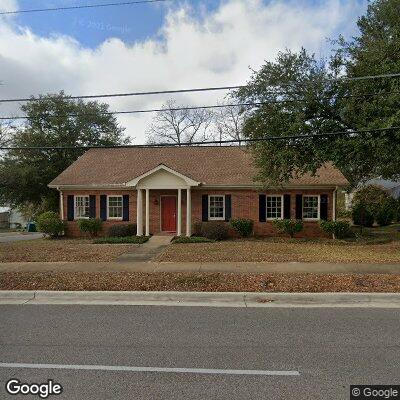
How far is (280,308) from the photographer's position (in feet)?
24.1

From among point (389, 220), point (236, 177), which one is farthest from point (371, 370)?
point (389, 220)

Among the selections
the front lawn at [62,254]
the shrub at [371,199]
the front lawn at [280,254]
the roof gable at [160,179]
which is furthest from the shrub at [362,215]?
the front lawn at [62,254]

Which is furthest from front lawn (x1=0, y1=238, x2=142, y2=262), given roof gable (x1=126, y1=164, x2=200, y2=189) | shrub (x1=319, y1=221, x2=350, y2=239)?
shrub (x1=319, y1=221, x2=350, y2=239)

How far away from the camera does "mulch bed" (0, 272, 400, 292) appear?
8.52 m

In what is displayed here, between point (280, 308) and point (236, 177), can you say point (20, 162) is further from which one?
point (280, 308)

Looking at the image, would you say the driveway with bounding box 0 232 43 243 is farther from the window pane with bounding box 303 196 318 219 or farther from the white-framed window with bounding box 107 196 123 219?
the window pane with bounding box 303 196 318 219

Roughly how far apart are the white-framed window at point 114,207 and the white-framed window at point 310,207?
33.5ft

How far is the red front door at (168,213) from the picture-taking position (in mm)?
21797

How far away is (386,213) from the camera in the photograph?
2980cm

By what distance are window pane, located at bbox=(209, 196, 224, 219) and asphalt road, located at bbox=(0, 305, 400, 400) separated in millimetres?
14077

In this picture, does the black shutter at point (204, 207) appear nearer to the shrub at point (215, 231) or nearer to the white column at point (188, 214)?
the white column at point (188, 214)

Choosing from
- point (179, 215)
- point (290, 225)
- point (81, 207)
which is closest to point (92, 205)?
point (81, 207)

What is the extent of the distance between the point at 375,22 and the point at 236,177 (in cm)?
983

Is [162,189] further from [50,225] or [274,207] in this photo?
[50,225]
